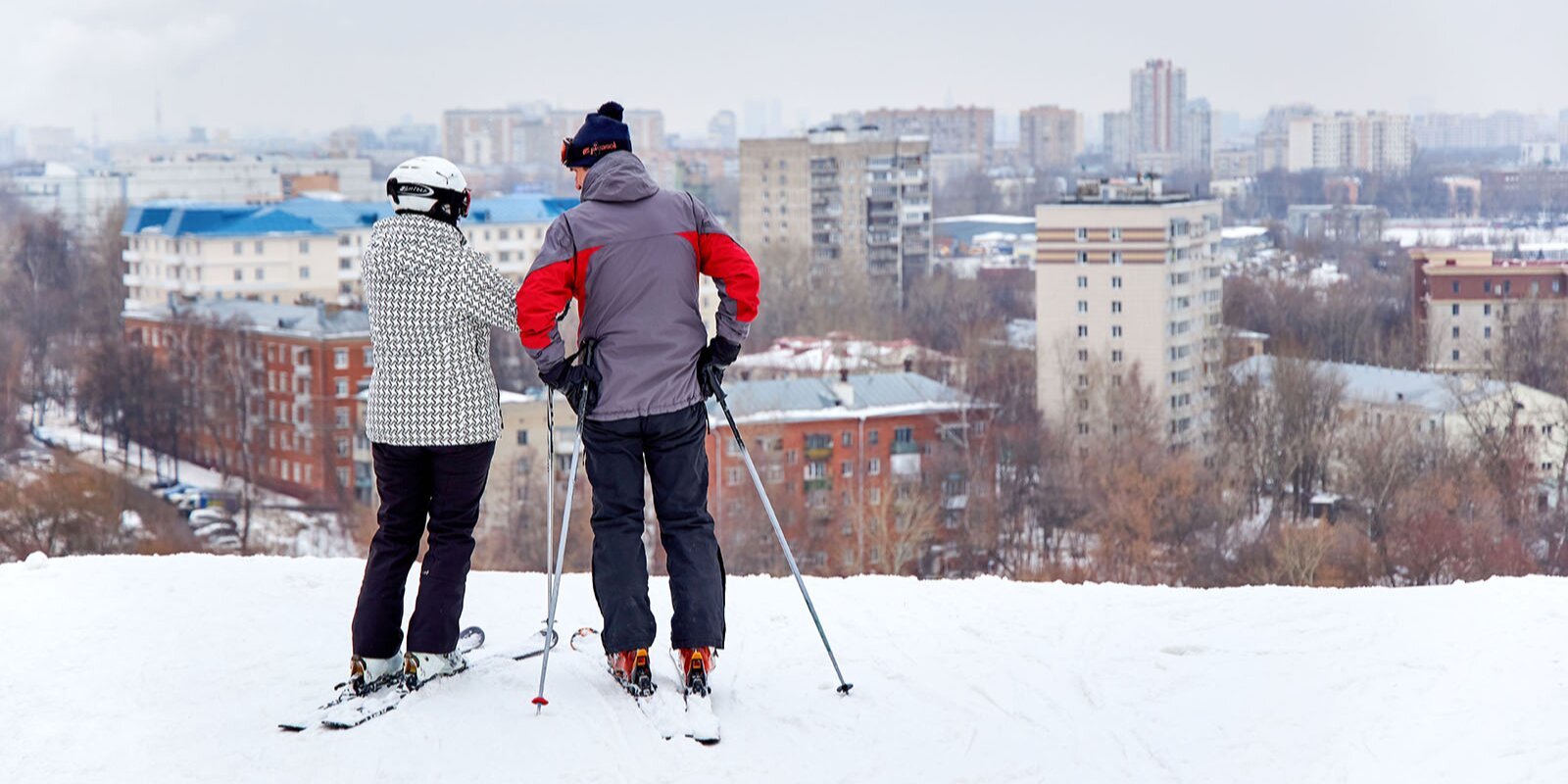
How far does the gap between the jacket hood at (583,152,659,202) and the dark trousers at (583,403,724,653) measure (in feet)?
1.34

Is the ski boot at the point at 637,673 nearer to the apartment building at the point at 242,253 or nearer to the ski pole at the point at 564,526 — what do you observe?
the ski pole at the point at 564,526

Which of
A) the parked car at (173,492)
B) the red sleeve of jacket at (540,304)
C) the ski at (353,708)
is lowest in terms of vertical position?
the parked car at (173,492)

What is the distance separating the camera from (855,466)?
2703cm

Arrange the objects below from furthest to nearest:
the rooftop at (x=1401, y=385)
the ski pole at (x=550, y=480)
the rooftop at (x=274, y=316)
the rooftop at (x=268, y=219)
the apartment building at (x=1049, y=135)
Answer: the apartment building at (x=1049, y=135)
the rooftop at (x=268, y=219)
the rooftop at (x=274, y=316)
the rooftop at (x=1401, y=385)
the ski pole at (x=550, y=480)

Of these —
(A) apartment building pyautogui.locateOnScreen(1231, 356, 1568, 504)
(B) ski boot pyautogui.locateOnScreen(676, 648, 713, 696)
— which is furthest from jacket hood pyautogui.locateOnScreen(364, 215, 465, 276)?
(A) apartment building pyautogui.locateOnScreen(1231, 356, 1568, 504)

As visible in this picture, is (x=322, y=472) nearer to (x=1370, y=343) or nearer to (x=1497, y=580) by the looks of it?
(x=1370, y=343)

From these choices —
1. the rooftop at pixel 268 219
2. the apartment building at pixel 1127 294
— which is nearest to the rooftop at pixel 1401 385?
the apartment building at pixel 1127 294

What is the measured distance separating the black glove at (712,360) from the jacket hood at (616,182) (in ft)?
1.01

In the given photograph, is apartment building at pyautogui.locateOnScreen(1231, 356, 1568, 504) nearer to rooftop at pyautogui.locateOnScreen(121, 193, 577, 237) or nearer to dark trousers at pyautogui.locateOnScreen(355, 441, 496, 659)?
dark trousers at pyautogui.locateOnScreen(355, 441, 496, 659)

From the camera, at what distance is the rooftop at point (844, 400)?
27203 mm

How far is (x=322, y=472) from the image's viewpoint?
31.2 meters

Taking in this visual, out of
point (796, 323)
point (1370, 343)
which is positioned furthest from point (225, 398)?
point (1370, 343)

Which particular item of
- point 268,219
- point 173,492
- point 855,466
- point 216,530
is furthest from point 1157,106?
point 216,530

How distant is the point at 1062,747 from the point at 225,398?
32.4 meters
